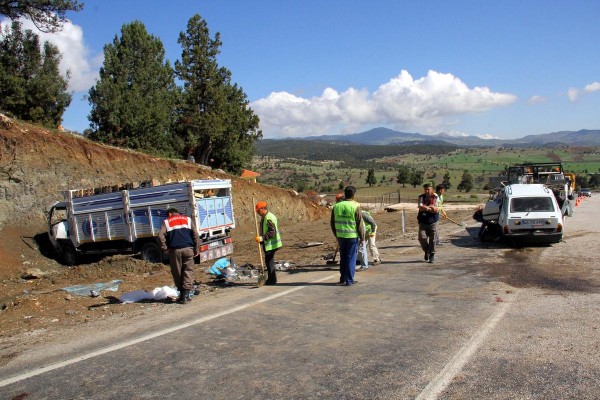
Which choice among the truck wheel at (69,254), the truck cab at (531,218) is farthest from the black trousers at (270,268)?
the truck wheel at (69,254)

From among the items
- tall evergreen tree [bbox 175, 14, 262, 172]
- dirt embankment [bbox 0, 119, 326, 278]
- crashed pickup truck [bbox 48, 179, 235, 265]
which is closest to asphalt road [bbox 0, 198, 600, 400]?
crashed pickup truck [bbox 48, 179, 235, 265]

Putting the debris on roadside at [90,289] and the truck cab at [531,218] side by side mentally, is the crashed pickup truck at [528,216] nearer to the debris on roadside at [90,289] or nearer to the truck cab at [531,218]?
the truck cab at [531,218]

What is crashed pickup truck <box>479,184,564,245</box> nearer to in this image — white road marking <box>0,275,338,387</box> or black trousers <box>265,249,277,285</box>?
black trousers <box>265,249,277,285</box>

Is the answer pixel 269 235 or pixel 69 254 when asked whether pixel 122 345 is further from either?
pixel 69 254

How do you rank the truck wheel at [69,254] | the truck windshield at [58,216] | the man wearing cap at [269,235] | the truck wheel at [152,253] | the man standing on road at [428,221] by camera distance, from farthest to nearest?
the truck windshield at [58,216]
the truck wheel at [69,254]
the truck wheel at [152,253]
the man standing on road at [428,221]
the man wearing cap at [269,235]

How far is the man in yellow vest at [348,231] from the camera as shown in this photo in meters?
9.34

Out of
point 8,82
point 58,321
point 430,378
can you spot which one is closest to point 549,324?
point 430,378

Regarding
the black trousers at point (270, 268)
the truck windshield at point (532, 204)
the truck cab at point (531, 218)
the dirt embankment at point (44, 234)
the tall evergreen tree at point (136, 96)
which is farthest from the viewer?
the tall evergreen tree at point (136, 96)

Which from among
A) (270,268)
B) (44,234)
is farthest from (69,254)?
(270,268)

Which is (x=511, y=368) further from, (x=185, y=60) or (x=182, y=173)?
(x=185, y=60)

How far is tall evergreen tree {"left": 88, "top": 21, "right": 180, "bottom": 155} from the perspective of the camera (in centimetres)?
3275

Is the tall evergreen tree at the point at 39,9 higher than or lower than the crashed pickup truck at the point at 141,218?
higher

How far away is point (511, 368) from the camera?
192 inches

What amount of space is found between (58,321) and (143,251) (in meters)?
7.25
